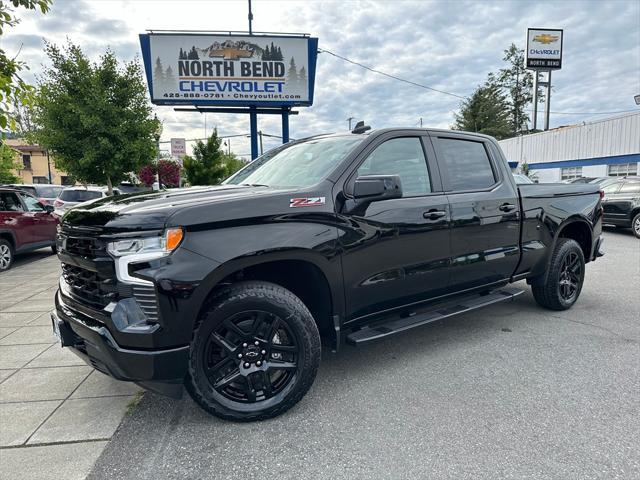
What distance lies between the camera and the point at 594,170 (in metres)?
24.7

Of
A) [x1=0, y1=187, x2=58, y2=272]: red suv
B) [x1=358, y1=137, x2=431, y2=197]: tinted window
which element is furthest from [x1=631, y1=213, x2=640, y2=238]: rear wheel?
[x1=0, y1=187, x2=58, y2=272]: red suv

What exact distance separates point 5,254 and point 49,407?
704 centimetres

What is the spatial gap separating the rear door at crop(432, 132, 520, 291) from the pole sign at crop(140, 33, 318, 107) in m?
11.2

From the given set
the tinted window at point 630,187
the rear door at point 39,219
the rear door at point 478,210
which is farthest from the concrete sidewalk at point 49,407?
the tinted window at point 630,187

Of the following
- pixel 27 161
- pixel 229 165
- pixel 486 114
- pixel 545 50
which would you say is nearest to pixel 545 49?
pixel 545 50

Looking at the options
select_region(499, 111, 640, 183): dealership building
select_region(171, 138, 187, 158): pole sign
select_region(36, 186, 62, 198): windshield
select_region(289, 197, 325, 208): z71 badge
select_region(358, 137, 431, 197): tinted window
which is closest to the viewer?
select_region(289, 197, 325, 208): z71 badge

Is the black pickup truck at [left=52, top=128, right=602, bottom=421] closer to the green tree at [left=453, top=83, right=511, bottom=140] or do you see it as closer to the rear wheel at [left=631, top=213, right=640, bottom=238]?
the rear wheel at [left=631, top=213, right=640, bottom=238]

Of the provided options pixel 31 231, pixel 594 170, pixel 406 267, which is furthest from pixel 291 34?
pixel 594 170

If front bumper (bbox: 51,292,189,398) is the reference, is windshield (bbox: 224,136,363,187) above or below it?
above

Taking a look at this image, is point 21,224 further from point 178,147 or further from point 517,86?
point 517,86

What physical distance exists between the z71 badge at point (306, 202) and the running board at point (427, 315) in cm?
99

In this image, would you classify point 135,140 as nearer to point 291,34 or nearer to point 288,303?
point 291,34

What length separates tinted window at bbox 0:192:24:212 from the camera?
831 centimetres

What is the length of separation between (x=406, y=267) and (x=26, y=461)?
8.72 feet
